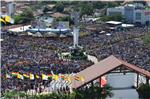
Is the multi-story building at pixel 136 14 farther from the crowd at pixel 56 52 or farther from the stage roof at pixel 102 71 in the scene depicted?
the stage roof at pixel 102 71

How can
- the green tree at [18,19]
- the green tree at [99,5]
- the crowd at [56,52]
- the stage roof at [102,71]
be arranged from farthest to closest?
the green tree at [99,5]
the green tree at [18,19]
the crowd at [56,52]
the stage roof at [102,71]

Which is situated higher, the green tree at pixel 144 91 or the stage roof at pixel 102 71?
the stage roof at pixel 102 71

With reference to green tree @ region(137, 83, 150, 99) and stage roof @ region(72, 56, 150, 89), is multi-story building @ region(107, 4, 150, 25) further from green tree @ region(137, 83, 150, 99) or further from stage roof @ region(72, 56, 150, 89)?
green tree @ region(137, 83, 150, 99)

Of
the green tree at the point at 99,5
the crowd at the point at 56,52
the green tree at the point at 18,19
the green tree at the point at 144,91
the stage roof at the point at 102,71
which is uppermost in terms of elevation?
the stage roof at the point at 102,71

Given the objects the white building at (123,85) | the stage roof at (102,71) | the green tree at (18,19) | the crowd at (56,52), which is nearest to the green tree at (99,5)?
the green tree at (18,19)

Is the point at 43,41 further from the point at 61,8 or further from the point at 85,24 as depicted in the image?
the point at 61,8

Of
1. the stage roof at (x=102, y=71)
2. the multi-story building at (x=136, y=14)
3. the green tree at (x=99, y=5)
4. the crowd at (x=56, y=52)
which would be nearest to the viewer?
the stage roof at (x=102, y=71)

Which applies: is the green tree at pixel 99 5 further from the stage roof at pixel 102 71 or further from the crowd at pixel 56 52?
the stage roof at pixel 102 71

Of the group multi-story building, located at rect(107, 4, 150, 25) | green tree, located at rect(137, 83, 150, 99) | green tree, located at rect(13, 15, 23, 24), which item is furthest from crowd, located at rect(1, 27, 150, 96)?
green tree, located at rect(13, 15, 23, 24)

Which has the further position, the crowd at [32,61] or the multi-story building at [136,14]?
the multi-story building at [136,14]
